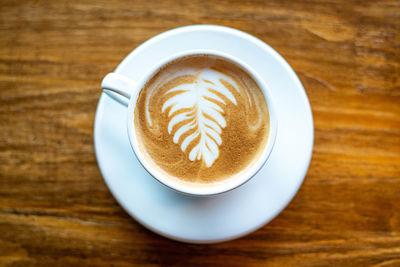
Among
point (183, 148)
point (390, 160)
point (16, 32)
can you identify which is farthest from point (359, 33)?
point (16, 32)

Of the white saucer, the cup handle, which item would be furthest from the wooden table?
the cup handle

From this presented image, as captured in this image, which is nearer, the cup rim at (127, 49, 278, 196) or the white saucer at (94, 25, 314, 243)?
the cup rim at (127, 49, 278, 196)

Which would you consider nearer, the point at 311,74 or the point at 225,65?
the point at 225,65

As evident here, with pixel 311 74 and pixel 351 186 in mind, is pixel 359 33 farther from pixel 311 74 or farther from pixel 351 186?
pixel 351 186

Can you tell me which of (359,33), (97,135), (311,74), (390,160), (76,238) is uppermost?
(359,33)

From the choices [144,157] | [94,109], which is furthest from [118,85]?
[94,109]

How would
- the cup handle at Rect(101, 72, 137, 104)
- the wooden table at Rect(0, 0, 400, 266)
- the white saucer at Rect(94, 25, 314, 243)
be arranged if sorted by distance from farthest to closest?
the wooden table at Rect(0, 0, 400, 266)
the white saucer at Rect(94, 25, 314, 243)
the cup handle at Rect(101, 72, 137, 104)

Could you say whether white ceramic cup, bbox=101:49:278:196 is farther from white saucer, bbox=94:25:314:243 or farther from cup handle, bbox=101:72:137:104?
white saucer, bbox=94:25:314:243
